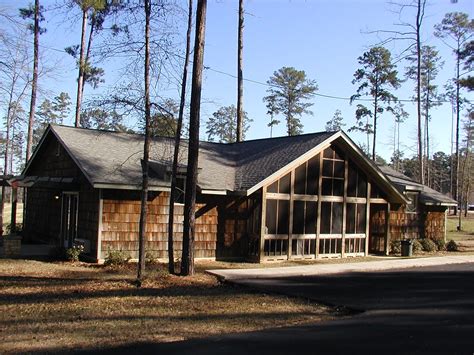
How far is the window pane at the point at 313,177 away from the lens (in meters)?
20.2

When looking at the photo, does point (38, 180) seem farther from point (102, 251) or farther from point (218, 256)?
point (218, 256)

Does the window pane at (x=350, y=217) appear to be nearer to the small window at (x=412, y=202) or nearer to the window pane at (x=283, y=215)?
the window pane at (x=283, y=215)

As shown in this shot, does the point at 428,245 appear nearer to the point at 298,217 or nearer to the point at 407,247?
the point at 407,247

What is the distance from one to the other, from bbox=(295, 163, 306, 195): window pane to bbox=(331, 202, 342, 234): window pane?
1759mm

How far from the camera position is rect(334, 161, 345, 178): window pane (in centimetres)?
2106

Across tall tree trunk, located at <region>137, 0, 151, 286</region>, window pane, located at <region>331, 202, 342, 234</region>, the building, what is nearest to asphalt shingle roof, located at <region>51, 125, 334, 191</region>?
the building

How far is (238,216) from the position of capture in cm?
1931

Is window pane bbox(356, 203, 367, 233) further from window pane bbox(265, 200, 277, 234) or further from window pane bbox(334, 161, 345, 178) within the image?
window pane bbox(265, 200, 277, 234)

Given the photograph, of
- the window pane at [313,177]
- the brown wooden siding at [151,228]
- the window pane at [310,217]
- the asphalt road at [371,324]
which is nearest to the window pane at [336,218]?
the window pane at [310,217]


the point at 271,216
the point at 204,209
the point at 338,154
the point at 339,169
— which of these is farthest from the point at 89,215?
the point at 338,154

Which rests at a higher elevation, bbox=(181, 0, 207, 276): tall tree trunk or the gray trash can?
bbox=(181, 0, 207, 276): tall tree trunk

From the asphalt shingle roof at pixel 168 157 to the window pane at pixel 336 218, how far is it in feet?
9.02

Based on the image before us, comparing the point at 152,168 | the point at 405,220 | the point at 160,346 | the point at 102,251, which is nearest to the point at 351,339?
the point at 160,346

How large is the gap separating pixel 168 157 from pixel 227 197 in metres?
2.89
